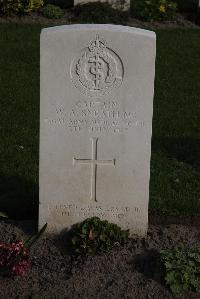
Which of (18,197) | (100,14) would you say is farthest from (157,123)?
(100,14)

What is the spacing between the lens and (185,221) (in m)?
6.88

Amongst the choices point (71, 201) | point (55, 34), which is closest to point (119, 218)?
point (71, 201)

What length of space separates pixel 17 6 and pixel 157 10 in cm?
286

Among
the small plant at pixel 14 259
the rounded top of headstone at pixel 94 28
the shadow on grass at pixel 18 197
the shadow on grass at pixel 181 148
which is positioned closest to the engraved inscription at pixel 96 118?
the rounded top of headstone at pixel 94 28

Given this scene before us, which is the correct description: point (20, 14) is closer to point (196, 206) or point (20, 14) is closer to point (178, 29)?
point (178, 29)

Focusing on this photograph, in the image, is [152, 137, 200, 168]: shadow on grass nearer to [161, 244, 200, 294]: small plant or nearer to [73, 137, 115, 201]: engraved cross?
[73, 137, 115, 201]: engraved cross

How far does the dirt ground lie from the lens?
5.70 metres

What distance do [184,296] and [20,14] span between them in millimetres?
9828

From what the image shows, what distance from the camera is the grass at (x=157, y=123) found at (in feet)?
23.7

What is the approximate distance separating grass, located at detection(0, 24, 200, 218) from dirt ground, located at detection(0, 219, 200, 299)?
545 mm

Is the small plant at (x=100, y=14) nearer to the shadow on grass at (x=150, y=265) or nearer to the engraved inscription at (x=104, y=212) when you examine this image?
the engraved inscription at (x=104, y=212)

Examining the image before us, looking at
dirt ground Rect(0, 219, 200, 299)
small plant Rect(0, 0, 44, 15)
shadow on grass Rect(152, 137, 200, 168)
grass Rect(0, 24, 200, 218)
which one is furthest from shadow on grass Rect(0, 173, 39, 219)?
small plant Rect(0, 0, 44, 15)

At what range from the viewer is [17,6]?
1417cm

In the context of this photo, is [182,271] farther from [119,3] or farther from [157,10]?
[119,3]
